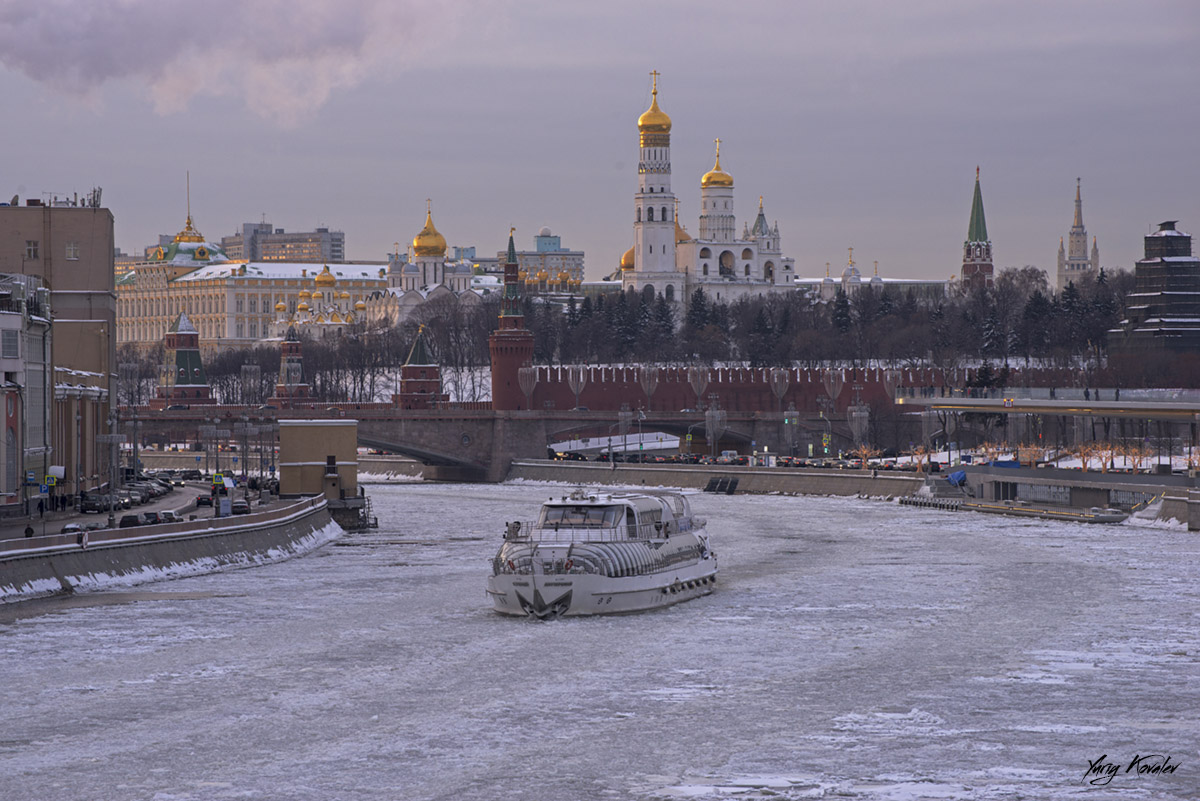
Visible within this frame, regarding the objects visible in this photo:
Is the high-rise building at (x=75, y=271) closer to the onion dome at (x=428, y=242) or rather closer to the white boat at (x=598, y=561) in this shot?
the white boat at (x=598, y=561)

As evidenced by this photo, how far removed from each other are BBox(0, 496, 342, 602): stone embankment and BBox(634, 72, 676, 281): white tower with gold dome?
114 meters

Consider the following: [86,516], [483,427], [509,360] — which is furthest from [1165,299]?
[86,516]

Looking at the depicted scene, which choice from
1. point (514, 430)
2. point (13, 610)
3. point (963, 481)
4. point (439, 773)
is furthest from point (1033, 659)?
point (514, 430)

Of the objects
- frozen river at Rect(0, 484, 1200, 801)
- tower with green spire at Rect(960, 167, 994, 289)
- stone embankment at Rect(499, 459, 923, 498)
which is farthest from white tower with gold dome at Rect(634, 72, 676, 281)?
frozen river at Rect(0, 484, 1200, 801)

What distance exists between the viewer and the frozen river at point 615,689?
22641 mm

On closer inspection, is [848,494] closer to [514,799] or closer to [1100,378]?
[1100,378]

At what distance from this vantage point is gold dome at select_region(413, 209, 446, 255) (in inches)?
7431

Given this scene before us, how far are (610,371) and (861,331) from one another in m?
31.2

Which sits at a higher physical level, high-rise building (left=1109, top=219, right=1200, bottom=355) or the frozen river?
high-rise building (left=1109, top=219, right=1200, bottom=355)

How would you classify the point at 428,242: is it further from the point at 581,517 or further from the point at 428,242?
the point at 581,517

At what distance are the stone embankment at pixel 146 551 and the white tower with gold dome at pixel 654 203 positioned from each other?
373ft

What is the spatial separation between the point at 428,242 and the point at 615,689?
16255 cm

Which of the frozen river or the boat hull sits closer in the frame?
the frozen river

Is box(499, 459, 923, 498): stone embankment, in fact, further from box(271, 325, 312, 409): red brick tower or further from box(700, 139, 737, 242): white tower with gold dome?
box(700, 139, 737, 242): white tower with gold dome
